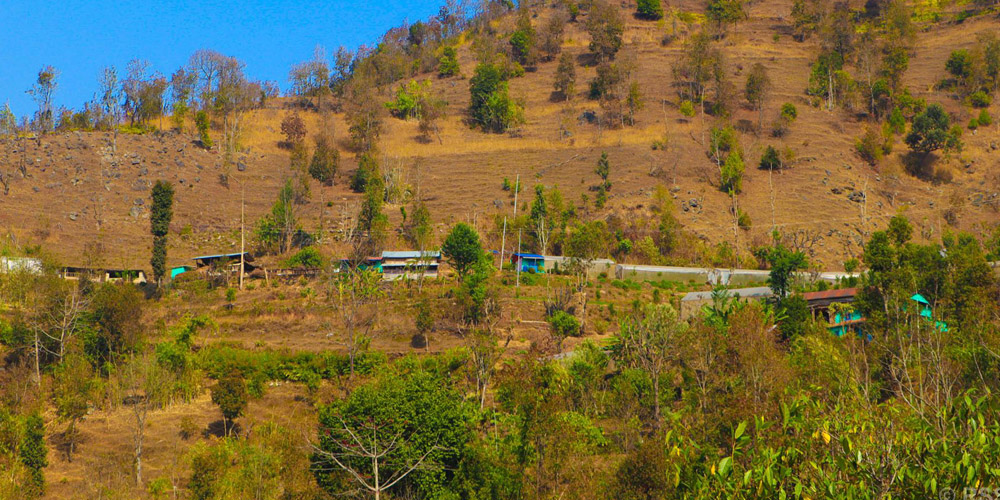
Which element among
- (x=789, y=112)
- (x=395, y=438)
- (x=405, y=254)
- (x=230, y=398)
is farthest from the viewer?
(x=789, y=112)

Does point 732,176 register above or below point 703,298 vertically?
above

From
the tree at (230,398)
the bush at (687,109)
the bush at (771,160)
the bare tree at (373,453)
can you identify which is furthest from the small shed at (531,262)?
the bush at (687,109)

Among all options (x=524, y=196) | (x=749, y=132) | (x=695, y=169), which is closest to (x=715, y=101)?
(x=749, y=132)

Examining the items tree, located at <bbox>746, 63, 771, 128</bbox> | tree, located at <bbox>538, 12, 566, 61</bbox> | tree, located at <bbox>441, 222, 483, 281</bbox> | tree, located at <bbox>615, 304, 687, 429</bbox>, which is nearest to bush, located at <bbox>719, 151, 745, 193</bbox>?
tree, located at <bbox>746, 63, 771, 128</bbox>

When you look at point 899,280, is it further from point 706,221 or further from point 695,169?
point 695,169

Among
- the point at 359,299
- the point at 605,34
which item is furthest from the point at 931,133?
the point at 359,299

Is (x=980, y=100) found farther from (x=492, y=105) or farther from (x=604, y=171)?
(x=492, y=105)

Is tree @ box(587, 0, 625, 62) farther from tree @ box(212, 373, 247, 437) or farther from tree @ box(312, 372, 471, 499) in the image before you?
tree @ box(312, 372, 471, 499)
